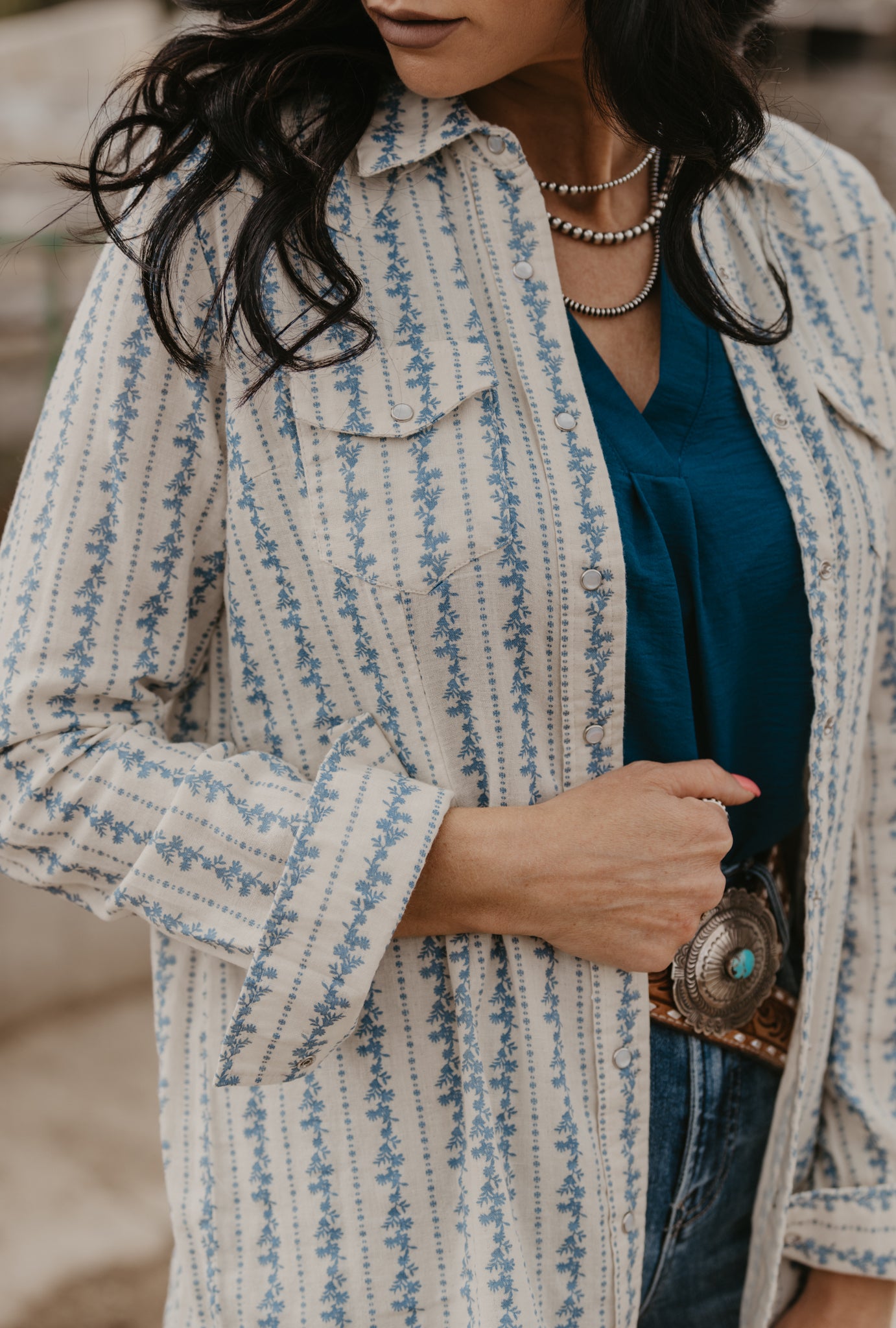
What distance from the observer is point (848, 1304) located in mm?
1328

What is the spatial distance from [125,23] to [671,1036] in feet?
25.1

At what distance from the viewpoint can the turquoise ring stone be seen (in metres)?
1.24

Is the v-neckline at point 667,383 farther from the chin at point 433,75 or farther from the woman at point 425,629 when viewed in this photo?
the chin at point 433,75

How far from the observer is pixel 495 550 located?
1.01m

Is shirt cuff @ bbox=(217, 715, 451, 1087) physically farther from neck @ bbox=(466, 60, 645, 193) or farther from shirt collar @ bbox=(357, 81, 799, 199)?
neck @ bbox=(466, 60, 645, 193)

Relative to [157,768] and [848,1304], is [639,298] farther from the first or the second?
[848,1304]

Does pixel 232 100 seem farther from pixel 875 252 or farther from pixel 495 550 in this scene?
pixel 875 252

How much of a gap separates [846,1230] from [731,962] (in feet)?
1.14

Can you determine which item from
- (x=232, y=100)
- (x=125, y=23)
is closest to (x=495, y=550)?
(x=232, y=100)

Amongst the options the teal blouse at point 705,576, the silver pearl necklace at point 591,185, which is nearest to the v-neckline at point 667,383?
the teal blouse at point 705,576

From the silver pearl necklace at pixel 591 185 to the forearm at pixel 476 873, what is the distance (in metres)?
0.61

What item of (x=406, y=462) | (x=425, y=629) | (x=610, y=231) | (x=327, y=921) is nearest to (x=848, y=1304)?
(x=327, y=921)

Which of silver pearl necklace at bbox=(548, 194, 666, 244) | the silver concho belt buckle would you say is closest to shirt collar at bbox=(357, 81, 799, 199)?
silver pearl necklace at bbox=(548, 194, 666, 244)

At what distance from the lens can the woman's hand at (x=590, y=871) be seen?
1032 mm
